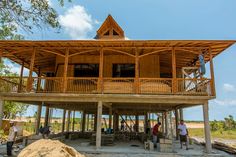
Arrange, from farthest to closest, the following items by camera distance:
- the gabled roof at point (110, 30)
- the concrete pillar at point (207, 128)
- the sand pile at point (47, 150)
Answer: the gabled roof at point (110, 30)
the concrete pillar at point (207, 128)
the sand pile at point (47, 150)

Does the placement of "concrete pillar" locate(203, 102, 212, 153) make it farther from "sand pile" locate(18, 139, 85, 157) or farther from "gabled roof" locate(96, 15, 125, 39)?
"gabled roof" locate(96, 15, 125, 39)

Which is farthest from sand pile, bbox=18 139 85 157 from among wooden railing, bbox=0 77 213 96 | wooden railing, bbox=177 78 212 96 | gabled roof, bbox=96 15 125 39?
gabled roof, bbox=96 15 125 39

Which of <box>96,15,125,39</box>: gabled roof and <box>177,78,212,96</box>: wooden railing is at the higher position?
<box>96,15,125,39</box>: gabled roof

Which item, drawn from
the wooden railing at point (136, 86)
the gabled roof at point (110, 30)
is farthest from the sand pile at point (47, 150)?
the gabled roof at point (110, 30)

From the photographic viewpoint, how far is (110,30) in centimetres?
1797

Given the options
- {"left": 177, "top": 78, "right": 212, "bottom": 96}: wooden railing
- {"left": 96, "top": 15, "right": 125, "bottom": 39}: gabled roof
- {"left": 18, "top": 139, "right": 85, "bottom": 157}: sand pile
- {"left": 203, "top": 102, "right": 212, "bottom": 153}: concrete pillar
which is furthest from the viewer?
{"left": 96, "top": 15, "right": 125, "bottom": 39}: gabled roof

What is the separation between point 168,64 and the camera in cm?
1850

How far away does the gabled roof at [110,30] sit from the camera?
1775 centimetres

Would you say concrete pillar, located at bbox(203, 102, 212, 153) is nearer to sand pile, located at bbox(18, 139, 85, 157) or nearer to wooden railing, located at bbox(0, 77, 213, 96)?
wooden railing, located at bbox(0, 77, 213, 96)

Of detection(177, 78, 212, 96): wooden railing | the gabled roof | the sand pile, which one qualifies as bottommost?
the sand pile

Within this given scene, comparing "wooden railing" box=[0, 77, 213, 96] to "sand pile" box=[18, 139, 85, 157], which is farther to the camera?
"wooden railing" box=[0, 77, 213, 96]

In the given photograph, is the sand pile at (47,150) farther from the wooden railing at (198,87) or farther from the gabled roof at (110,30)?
the gabled roof at (110,30)

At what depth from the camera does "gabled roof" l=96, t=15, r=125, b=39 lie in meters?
17.8

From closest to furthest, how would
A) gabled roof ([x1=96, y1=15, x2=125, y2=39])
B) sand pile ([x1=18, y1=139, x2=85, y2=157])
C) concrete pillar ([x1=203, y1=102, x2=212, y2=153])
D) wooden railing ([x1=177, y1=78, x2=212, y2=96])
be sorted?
sand pile ([x1=18, y1=139, x2=85, y2=157])
concrete pillar ([x1=203, y1=102, x2=212, y2=153])
wooden railing ([x1=177, y1=78, x2=212, y2=96])
gabled roof ([x1=96, y1=15, x2=125, y2=39])
